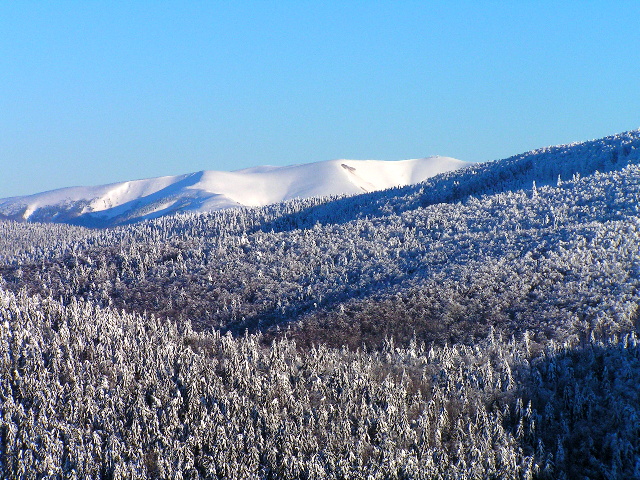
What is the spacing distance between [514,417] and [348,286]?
82611 mm

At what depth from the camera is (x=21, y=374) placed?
320ft

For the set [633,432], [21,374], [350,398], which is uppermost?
[21,374]

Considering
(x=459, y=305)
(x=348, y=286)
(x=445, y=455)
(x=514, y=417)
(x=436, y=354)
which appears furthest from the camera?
(x=348, y=286)

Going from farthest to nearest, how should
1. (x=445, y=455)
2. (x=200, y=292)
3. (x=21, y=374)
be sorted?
1. (x=200, y=292)
2. (x=21, y=374)
3. (x=445, y=455)

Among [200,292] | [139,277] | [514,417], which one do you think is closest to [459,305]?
[514,417]

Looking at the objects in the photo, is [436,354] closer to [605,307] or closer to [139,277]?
[605,307]

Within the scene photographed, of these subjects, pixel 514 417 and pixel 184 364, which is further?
pixel 184 364

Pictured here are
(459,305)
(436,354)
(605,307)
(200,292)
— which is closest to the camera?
(436,354)

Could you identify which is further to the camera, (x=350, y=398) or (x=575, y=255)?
(x=575, y=255)

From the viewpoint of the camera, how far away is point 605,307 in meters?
125

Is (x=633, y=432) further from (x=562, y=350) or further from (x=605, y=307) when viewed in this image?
(x=605, y=307)

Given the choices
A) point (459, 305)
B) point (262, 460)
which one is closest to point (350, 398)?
point (262, 460)

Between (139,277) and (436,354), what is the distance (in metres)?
114

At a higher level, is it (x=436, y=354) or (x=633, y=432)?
(x=436, y=354)
